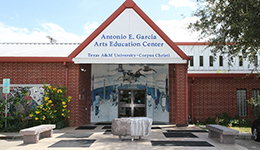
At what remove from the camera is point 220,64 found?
75.7 ft

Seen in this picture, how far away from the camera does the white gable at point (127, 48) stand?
44.6 ft

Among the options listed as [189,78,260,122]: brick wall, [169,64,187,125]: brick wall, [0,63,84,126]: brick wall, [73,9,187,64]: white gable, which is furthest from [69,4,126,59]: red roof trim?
[189,78,260,122]: brick wall

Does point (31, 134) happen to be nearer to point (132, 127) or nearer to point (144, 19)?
point (132, 127)

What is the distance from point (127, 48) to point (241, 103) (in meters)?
8.77

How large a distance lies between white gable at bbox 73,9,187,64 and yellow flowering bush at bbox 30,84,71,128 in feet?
6.26

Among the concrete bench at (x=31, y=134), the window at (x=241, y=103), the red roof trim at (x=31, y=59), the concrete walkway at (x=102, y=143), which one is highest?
the red roof trim at (x=31, y=59)

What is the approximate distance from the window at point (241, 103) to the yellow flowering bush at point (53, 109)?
10.9 metres

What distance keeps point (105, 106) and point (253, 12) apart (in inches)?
422

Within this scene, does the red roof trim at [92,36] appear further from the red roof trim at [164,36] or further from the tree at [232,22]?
the tree at [232,22]

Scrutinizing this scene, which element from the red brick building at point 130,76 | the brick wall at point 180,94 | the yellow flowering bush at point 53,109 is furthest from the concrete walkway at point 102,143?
Answer: the red brick building at point 130,76

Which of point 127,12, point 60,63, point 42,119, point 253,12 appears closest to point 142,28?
point 127,12

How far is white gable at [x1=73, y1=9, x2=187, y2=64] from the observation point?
1360 cm

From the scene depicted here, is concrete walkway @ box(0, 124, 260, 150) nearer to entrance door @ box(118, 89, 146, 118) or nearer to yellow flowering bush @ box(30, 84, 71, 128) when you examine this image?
yellow flowering bush @ box(30, 84, 71, 128)

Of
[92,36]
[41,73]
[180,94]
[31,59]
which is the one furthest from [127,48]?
[31,59]
